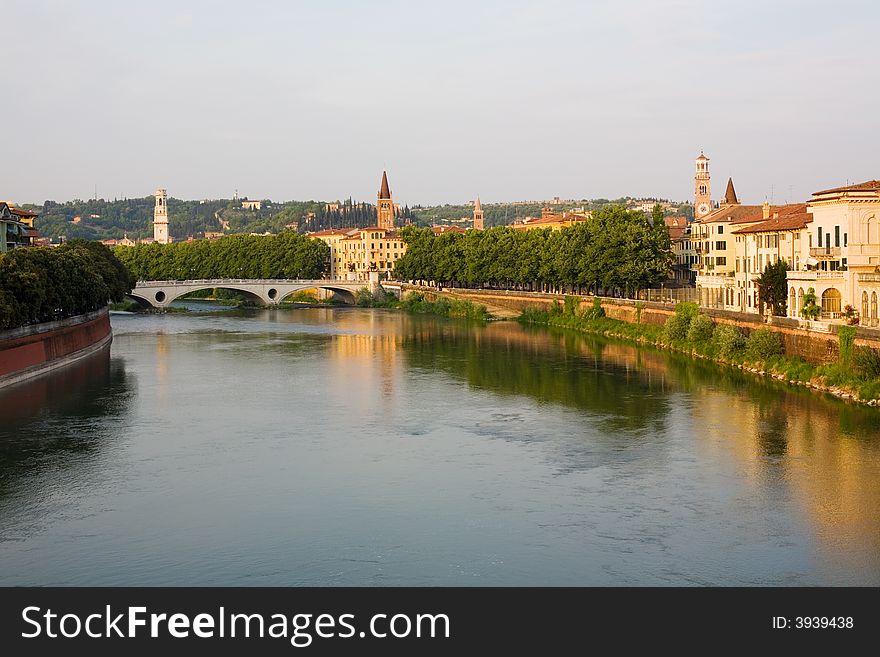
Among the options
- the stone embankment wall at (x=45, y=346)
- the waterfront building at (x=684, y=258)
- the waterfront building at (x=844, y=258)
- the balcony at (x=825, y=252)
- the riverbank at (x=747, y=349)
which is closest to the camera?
the riverbank at (x=747, y=349)

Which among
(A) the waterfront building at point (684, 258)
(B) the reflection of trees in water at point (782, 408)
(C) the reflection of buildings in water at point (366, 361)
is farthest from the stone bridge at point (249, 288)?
(B) the reflection of trees in water at point (782, 408)

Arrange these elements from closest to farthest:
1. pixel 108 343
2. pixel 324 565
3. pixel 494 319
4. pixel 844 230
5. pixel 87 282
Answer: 1. pixel 324 565
2. pixel 844 230
3. pixel 87 282
4. pixel 108 343
5. pixel 494 319

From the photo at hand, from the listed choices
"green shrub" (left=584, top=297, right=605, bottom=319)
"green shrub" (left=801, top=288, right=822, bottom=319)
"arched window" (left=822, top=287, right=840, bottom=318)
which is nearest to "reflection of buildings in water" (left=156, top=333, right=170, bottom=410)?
"green shrub" (left=801, top=288, right=822, bottom=319)

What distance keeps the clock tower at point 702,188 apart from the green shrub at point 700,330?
40037 mm

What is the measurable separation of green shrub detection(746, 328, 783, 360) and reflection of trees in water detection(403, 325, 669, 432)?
3147mm

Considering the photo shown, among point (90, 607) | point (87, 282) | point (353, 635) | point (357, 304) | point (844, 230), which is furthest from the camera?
point (357, 304)

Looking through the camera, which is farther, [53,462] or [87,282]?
[87,282]

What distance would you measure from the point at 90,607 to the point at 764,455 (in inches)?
582

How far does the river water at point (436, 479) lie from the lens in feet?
60.3

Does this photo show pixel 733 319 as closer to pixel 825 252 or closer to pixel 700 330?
pixel 700 330

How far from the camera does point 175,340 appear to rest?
5456 centimetres

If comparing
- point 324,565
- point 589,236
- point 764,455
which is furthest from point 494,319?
point 324,565

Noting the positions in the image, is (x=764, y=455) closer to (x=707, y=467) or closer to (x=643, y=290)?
(x=707, y=467)

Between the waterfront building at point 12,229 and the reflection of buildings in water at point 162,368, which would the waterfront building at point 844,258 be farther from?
the waterfront building at point 12,229
